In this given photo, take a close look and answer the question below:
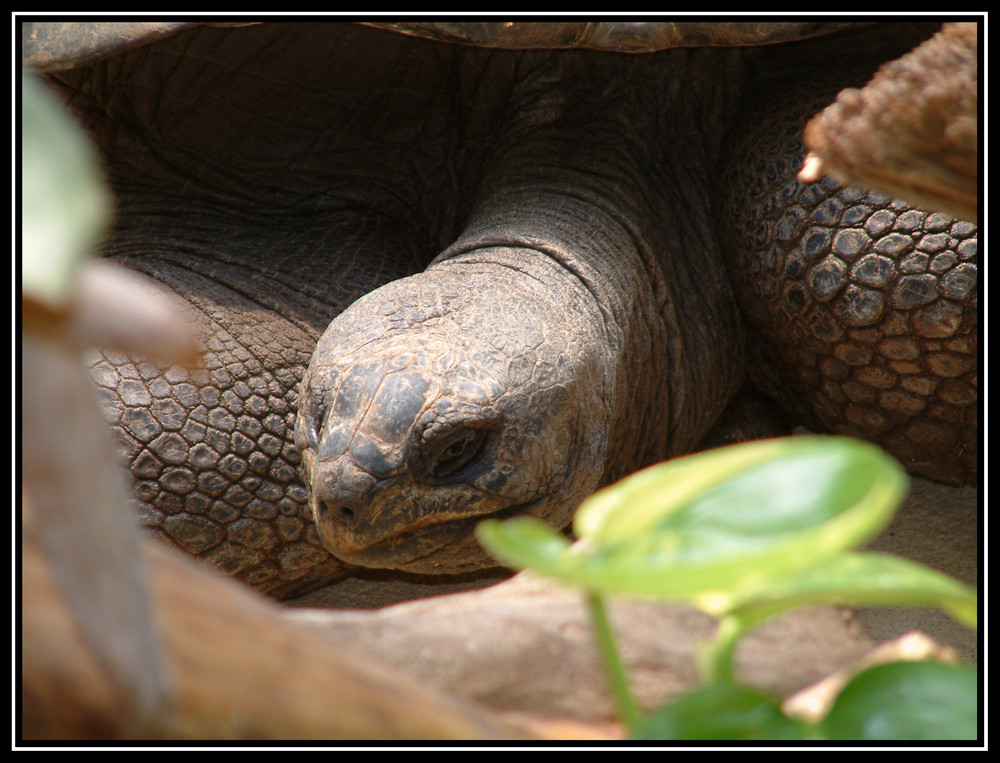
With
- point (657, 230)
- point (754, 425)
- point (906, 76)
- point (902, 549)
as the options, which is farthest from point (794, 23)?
point (906, 76)

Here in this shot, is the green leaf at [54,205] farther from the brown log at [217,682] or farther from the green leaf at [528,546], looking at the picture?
the green leaf at [528,546]

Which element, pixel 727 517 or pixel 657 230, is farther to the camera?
pixel 657 230

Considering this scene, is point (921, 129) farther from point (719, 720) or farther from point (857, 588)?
point (719, 720)

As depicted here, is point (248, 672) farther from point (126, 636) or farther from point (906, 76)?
point (906, 76)

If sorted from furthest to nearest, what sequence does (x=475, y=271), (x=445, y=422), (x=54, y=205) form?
(x=475, y=271) → (x=445, y=422) → (x=54, y=205)

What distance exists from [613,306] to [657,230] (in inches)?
19.2

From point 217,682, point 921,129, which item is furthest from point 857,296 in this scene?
point 217,682

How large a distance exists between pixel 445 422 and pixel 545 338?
33 cm

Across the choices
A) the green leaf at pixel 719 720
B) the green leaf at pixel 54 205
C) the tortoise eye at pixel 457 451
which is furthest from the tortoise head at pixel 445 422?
the green leaf at pixel 54 205

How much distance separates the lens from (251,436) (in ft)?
7.31

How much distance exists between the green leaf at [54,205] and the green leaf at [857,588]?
499mm

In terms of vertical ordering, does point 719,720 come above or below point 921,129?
below

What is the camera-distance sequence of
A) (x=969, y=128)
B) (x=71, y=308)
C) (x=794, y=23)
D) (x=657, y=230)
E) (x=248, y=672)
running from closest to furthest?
(x=71, y=308) → (x=248, y=672) → (x=969, y=128) → (x=794, y=23) → (x=657, y=230)

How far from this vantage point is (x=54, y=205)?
1.30ft
